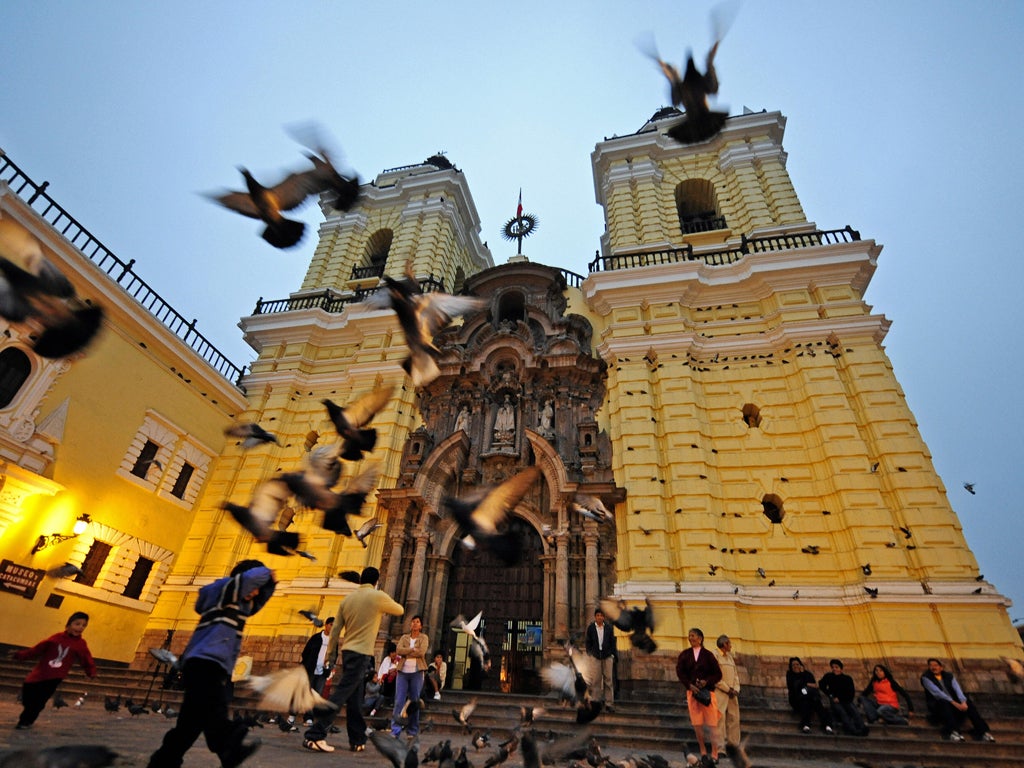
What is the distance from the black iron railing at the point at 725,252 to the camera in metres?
16.3

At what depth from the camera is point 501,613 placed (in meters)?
13.7

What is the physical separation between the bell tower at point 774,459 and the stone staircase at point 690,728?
54.7 inches

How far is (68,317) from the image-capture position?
22.1 feet

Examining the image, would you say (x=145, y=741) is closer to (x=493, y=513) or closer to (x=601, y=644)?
(x=493, y=513)

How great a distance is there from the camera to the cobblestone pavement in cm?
495

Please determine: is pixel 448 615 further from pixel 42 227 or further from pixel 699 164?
pixel 699 164

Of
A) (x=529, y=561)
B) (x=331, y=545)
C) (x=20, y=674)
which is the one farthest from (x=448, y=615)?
(x=20, y=674)

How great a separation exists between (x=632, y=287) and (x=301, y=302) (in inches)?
487

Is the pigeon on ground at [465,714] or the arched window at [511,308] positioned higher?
the arched window at [511,308]

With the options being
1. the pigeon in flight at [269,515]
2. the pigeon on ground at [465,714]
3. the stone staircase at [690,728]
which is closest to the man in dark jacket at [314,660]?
the stone staircase at [690,728]

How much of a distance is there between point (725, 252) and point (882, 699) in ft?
41.4

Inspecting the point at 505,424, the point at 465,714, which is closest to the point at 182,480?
the point at 505,424

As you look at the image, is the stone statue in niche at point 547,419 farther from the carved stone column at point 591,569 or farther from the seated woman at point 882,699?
the seated woman at point 882,699

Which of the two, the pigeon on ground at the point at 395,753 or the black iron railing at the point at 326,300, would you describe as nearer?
the pigeon on ground at the point at 395,753
